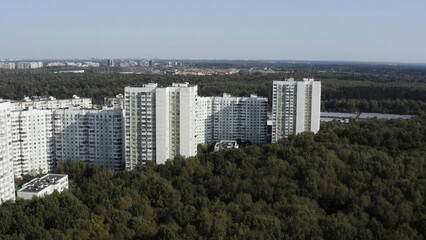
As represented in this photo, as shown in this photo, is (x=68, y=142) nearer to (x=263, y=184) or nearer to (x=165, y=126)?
(x=165, y=126)

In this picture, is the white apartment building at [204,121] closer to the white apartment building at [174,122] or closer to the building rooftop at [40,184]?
the white apartment building at [174,122]

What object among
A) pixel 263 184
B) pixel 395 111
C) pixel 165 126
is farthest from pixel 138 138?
pixel 395 111

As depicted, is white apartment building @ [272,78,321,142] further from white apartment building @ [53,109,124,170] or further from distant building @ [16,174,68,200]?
distant building @ [16,174,68,200]

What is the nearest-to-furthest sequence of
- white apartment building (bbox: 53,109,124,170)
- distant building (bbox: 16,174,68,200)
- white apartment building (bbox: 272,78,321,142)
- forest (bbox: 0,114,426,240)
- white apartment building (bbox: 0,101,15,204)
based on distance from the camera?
forest (bbox: 0,114,426,240)
white apartment building (bbox: 0,101,15,204)
distant building (bbox: 16,174,68,200)
white apartment building (bbox: 53,109,124,170)
white apartment building (bbox: 272,78,321,142)

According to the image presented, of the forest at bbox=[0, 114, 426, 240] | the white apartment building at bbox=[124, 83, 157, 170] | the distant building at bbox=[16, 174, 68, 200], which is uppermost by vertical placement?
the white apartment building at bbox=[124, 83, 157, 170]

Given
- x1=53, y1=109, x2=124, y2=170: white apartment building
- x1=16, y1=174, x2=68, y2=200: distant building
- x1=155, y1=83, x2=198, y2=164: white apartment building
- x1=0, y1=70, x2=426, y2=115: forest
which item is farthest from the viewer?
x1=0, y1=70, x2=426, y2=115: forest

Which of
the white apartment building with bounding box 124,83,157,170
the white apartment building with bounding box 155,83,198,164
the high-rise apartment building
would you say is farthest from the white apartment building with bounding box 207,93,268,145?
the white apartment building with bounding box 124,83,157,170

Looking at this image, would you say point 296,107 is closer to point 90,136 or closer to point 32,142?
point 90,136

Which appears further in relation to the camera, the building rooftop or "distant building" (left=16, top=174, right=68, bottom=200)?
the building rooftop
